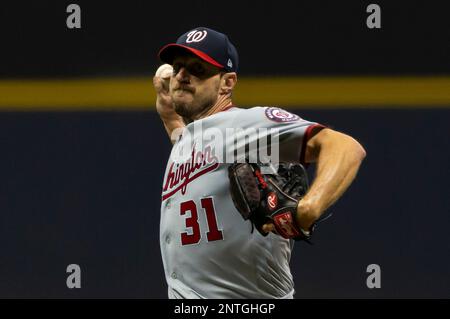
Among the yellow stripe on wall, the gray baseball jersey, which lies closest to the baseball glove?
the gray baseball jersey

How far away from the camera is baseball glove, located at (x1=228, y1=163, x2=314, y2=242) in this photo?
1.80 meters

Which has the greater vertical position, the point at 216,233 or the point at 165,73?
the point at 165,73

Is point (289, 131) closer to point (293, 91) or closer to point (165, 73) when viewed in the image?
point (165, 73)

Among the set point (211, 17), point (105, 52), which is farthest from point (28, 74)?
point (211, 17)

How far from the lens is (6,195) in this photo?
433cm

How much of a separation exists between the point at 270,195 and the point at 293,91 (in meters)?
2.44

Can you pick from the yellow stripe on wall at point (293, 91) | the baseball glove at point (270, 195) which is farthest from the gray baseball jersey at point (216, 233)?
the yellow stripe on wall at point (293, 91)

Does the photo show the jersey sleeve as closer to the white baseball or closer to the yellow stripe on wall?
the white baseball

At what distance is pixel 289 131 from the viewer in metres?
2.01

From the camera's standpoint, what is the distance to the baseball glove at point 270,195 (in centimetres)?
180

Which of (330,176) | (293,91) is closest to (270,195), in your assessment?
(330,176)

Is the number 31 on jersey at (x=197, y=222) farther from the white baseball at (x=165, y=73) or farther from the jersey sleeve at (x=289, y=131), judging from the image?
the white baseball at (x=165, y=73)

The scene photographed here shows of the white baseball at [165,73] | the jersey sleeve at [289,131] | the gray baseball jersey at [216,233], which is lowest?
the gray baseball jersey at [216,233]

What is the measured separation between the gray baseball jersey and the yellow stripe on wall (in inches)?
80.0
